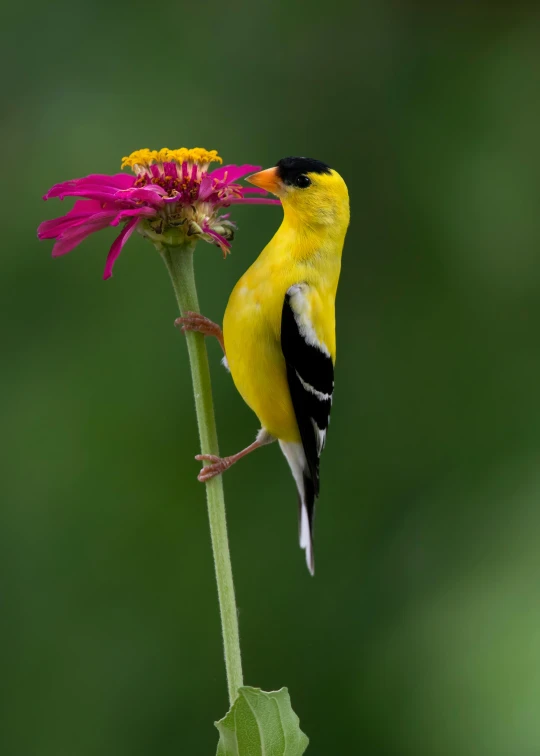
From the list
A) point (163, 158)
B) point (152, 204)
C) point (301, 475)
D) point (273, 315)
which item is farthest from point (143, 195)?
point (301, 475)

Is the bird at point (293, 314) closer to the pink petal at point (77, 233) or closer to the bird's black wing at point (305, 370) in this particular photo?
the bird's black wing at point (305, 370)

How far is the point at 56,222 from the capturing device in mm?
992

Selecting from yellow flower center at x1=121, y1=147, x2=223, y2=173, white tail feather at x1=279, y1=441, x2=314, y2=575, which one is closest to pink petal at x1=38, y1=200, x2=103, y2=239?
yellow flower center at x1=121, y1=147, x2=223, y2=173

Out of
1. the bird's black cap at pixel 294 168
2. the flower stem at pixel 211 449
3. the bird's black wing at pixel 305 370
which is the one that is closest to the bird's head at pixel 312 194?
the bird's black cap at pixel 294 168

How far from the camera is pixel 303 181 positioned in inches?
55.7

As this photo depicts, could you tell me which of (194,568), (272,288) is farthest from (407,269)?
(272,288)

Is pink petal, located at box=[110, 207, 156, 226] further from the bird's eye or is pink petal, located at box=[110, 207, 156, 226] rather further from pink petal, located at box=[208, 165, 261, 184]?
the bird's eye

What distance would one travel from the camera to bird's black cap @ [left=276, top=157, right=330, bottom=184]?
4.50 feet

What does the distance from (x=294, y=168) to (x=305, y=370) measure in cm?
31

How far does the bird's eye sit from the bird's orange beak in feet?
0.12

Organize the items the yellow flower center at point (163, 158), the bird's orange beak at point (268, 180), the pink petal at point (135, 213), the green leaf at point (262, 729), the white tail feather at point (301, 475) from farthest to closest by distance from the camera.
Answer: the white tail feather at point (301, 475), the bird's orange beak at point (268, 180), the yellow flower center at point (163, 158), the pink petal at point (135, 213), the green leaf at point (262, 729)

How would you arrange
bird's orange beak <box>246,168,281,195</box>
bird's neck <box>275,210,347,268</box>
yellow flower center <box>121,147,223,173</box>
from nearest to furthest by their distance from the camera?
yellow flower center <box>121,147,223,173</box> < bird's orange beak <box>246,168,281,195</box> < bird's neck <box>275,210,347,268</box>

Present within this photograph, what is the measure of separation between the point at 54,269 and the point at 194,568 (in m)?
0.93

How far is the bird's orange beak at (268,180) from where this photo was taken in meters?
1.31
